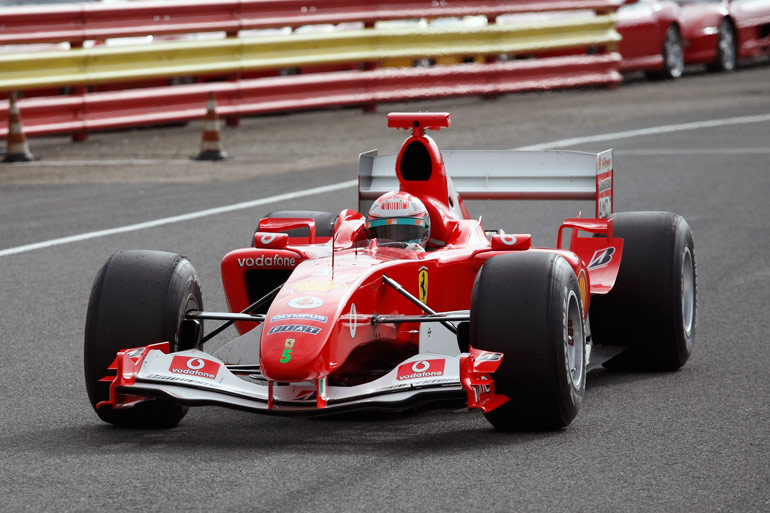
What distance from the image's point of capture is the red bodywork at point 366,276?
5.53m

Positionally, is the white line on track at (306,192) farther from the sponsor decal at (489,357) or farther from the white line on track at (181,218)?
the sponsor decal at (489,357)

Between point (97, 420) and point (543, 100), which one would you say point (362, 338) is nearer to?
point (97, 420)

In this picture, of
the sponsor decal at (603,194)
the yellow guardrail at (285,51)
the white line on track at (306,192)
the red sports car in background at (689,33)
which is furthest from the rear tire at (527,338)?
the red sports car in background at (689,33)

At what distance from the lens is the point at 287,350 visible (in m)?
5.43

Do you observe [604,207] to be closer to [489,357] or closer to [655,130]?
[489,357]

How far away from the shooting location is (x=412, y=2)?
65.9 feet

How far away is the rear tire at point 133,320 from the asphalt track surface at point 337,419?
92mm

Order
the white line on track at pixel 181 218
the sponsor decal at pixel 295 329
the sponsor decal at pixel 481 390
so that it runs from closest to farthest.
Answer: the sponsor decal at pixel 481 390 < the sponsor decal at pixel 295 329 < the white line on track at pixel 181 218

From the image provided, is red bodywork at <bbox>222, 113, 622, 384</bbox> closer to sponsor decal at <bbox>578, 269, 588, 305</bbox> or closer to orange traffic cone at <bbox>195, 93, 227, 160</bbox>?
sponsor decal at <bbox>578, 269, 588, 305</bbox>

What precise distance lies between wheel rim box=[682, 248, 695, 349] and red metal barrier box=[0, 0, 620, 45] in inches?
399

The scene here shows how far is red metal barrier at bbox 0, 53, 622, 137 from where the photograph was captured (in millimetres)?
16109

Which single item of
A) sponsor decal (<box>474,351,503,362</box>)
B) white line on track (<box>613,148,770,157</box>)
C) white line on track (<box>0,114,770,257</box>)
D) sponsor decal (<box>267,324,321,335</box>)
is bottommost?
white line on track (<box>613,148,770,157</box>)

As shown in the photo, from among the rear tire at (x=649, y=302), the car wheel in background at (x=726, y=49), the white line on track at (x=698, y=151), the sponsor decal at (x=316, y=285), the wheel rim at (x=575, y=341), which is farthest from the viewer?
the car wheel in background at (x=726, y=49)

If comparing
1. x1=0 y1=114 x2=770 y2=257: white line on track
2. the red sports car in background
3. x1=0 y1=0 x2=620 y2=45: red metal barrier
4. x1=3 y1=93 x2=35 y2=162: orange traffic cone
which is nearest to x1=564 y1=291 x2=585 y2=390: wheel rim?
x1=0 y1=114 x2=770 y2=257: white line on track
